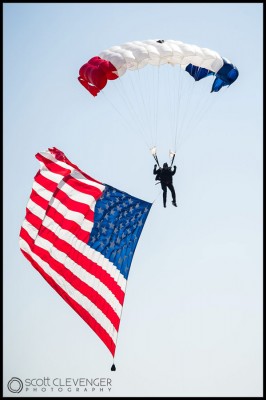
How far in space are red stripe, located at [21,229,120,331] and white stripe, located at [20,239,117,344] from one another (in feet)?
0.22

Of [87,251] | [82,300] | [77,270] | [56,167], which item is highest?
[56,167]

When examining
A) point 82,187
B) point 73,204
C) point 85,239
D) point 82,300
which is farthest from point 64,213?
point 82,300

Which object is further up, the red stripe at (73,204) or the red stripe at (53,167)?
the red stripe at (53,167)

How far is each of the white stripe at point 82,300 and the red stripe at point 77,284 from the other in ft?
0.22

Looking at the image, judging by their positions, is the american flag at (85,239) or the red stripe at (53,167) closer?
the american flag at (85,239)

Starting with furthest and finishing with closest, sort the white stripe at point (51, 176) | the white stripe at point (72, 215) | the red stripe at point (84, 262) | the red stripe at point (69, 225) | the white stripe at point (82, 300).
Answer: the white stripe at point (51, 176) → the white stripe at point (72, 215) → the red stripe at point (69, 225) → the red stripe at point (84, 262) → the white stripe at point (82, 300)

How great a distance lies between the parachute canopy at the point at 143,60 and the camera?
94.2 ft

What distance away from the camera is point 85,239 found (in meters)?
27.6

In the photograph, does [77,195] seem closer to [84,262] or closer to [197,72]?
[84,262]

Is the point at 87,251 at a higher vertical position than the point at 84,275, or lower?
higher

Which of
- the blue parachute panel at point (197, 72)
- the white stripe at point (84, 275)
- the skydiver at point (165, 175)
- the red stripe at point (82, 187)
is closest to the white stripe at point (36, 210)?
the white stripe at point (84, 275)

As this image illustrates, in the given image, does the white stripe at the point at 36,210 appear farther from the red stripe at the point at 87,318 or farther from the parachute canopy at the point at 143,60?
the parachute canopy at the point at 143,60

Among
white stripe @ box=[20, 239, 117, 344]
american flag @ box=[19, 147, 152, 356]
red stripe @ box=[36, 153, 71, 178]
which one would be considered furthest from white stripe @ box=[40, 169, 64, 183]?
white stripe @ box=[20, 239, 117, 344]

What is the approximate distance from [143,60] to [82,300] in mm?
6365
